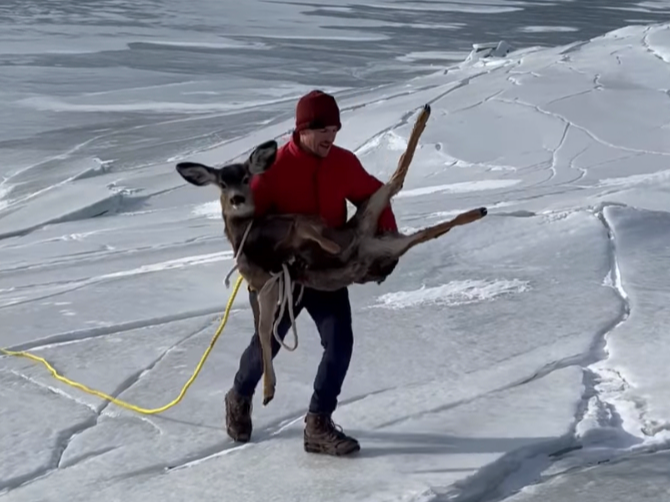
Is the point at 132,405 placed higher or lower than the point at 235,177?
lower

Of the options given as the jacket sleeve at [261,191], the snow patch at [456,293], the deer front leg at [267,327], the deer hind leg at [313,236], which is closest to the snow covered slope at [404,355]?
the snow patch at [456,293]

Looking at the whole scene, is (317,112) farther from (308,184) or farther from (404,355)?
(404,355)

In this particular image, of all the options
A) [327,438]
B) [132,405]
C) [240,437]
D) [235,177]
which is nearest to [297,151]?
[235,177]

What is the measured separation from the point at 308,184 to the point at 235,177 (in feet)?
0.73

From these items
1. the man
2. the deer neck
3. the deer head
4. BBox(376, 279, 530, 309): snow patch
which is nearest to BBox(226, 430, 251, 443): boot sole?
the man

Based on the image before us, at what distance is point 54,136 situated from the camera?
1313 centimetres

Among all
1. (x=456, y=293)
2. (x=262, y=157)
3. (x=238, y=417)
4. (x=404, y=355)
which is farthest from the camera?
(x=456, y=293)

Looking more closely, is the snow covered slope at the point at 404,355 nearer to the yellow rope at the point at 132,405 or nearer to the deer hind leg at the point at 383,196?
the yellow rope at the point at 132,405

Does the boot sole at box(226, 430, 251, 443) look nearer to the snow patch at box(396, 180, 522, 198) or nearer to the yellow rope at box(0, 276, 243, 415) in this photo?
the yellow rope at box(0, 276, 243, 415)

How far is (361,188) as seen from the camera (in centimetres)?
Result: 345

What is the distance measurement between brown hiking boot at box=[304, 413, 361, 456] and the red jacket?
2.03 feet

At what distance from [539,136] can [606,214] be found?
3783 millimetres

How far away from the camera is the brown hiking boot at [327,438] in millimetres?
3547

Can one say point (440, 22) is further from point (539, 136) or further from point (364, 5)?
point (539, 136)
